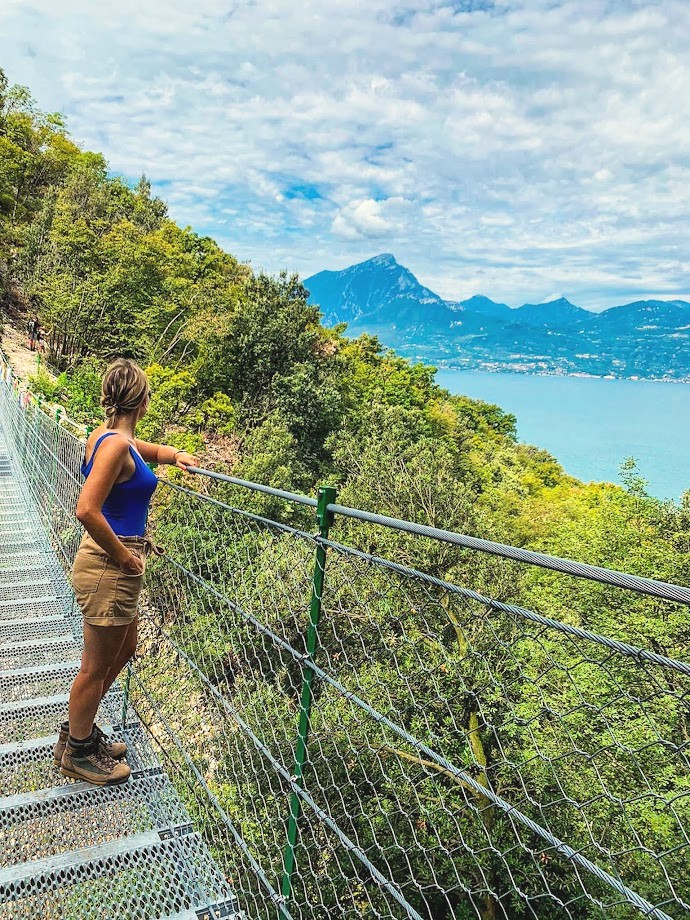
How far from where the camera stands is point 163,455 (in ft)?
8.86

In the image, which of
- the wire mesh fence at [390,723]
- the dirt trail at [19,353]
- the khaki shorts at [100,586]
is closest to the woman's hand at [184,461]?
the wire mesh fence at [390,723]

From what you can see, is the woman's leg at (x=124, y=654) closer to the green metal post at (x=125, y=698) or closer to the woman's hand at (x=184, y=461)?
the green metal post at (x=125, y=698)

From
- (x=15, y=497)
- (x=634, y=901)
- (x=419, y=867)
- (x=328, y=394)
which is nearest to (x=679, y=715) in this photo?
(x=419, y=867)

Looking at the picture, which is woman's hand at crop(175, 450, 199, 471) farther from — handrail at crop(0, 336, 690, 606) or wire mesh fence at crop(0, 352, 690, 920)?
handrail at crop(0, 336, 690, 606)

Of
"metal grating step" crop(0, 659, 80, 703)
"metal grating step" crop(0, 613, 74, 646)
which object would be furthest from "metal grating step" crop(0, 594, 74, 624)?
"metal grating step" crop(0, 659, 80, 703)

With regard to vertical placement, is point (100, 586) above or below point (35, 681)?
above

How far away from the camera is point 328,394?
1006 inches

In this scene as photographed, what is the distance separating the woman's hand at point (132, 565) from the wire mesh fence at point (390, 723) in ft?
0.75

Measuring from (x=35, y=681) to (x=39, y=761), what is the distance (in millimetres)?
663

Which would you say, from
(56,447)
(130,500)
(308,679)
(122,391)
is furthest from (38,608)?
(308,679)

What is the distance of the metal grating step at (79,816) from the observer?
2.04m

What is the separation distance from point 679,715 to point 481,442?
35034mm

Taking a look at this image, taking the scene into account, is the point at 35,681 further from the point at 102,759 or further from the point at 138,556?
the point at 138,556

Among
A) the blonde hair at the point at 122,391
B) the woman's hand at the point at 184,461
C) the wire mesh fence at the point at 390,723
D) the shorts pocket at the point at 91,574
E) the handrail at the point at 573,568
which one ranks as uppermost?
the blonde hair at the point at 122,391
